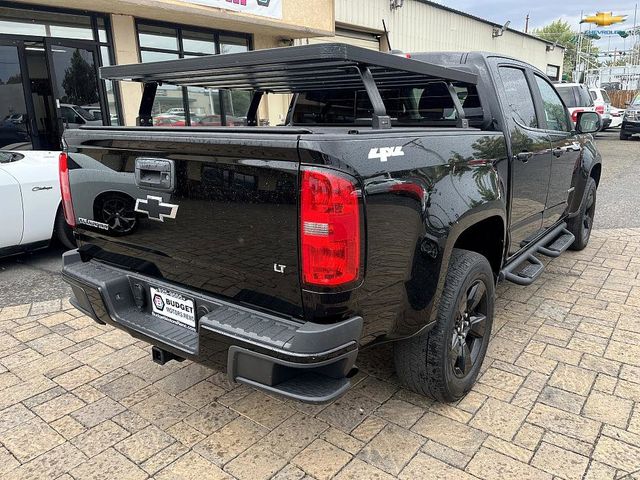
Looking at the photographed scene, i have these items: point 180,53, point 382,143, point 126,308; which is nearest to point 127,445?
point 126,308

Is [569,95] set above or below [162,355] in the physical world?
above

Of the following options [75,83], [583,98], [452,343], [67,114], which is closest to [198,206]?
[452,343]

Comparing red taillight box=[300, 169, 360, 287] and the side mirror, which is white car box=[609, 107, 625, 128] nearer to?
the side mirror

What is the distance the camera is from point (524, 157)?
3488 millimetres

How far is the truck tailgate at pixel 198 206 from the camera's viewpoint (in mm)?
1996

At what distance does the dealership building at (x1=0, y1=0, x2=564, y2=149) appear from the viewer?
27.2 feet

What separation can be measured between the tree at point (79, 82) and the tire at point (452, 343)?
8.44 m

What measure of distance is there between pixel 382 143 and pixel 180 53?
9645 millimetres

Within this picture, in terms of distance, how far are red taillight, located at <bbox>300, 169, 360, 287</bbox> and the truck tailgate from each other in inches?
2.0

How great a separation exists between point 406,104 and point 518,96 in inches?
35.1

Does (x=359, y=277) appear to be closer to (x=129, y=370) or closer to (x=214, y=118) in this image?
(x=129, y=370)

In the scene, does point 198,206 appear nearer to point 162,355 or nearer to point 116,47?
point 162,355

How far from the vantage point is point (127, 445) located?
8.30 ft

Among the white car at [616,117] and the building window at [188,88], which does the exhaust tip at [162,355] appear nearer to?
the building window at [188,88]
